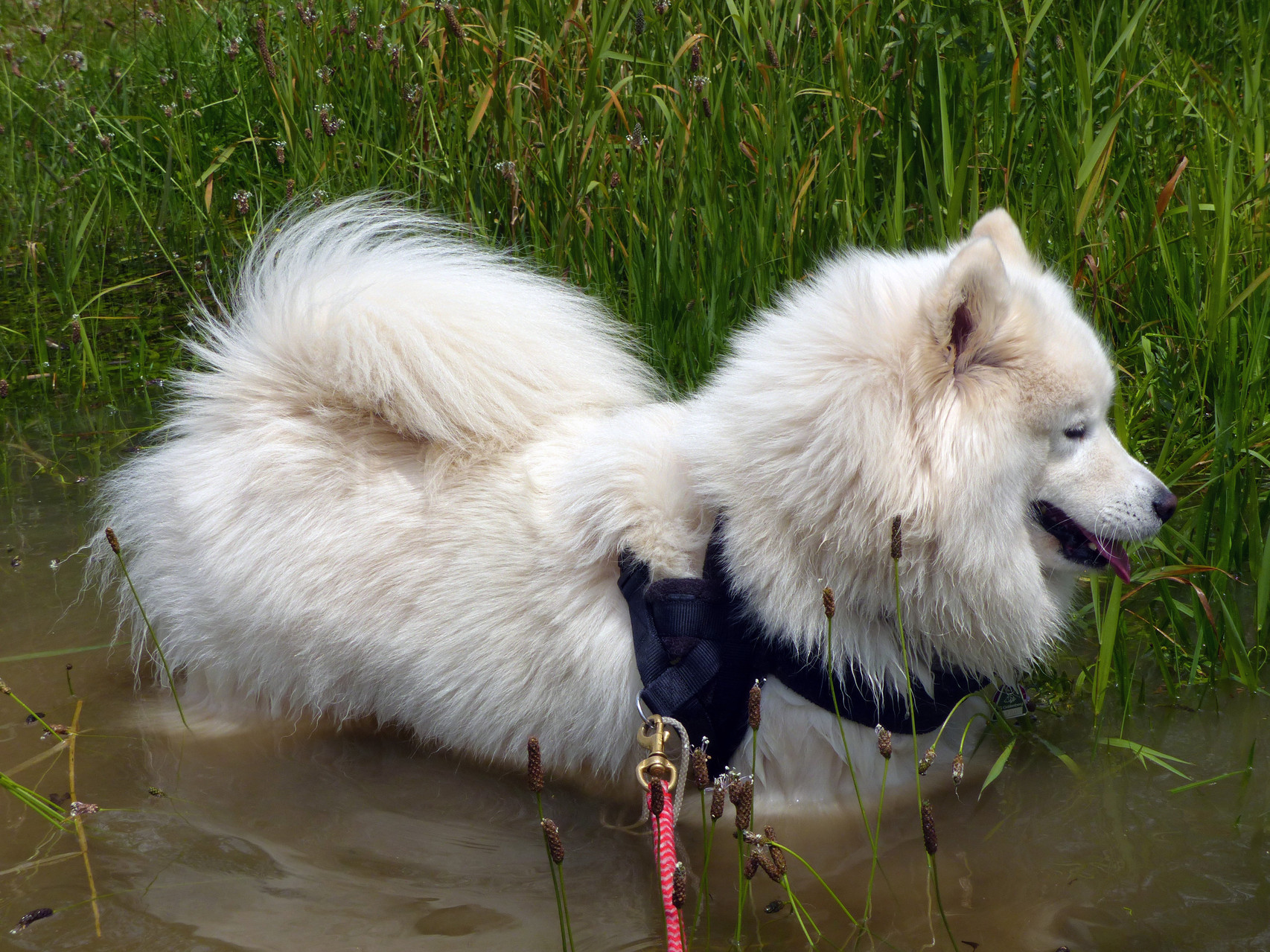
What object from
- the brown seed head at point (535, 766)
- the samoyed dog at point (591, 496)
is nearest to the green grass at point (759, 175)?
the samoyed dog at point (591, 496)

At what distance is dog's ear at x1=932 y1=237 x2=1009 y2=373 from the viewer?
1.66 meters

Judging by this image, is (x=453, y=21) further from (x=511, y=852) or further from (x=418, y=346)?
(x=511, y=852)

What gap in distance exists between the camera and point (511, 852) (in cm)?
220

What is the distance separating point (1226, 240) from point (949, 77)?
1.04 m

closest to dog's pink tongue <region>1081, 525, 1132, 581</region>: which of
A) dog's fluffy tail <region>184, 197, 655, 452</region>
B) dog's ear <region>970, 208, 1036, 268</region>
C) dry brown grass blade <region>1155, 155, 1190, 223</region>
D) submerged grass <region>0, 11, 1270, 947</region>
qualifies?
submerged grass <region>0, 11, 1270, 947</region>

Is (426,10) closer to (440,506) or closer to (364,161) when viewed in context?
(364,161)

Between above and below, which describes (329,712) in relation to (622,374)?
below

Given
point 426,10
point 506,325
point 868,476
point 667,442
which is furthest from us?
point 426,10

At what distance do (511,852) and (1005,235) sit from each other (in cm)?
168

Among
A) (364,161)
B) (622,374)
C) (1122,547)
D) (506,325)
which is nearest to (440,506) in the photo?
(506,325)

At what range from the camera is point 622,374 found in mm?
2617

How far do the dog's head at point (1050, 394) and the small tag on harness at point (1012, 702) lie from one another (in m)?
0.34

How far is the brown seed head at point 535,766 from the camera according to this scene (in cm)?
133

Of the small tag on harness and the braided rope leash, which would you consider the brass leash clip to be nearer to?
the braided rope leash
